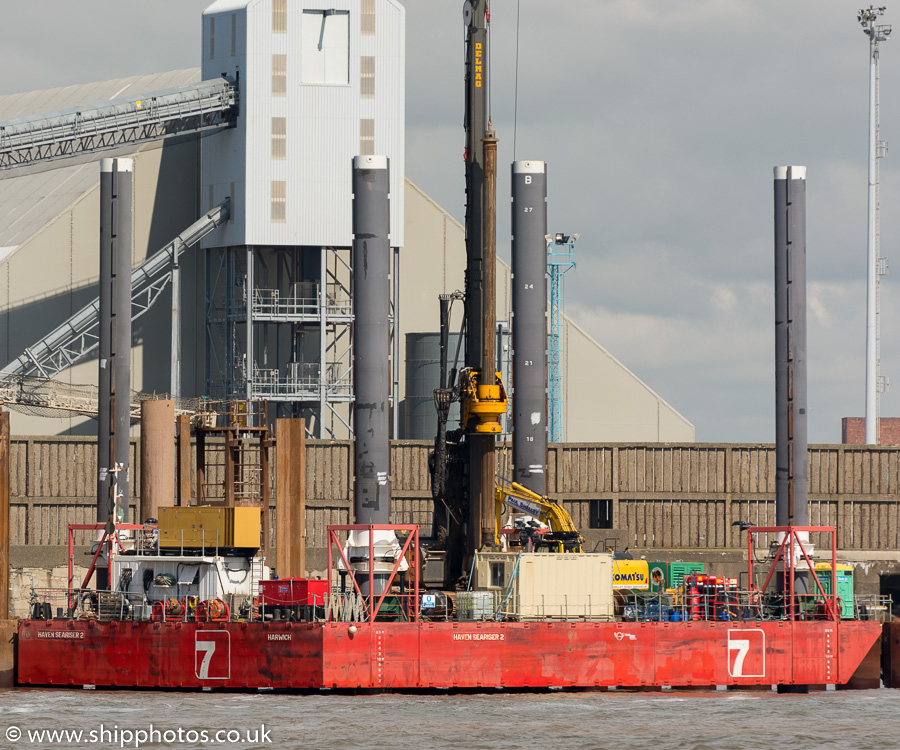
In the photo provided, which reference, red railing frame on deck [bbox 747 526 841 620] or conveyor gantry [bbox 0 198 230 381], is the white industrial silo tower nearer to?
conveyor gantry [bbox 0 198 230 381]

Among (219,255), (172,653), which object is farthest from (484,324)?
(219,255)

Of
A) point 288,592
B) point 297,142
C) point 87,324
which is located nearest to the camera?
point 288,592

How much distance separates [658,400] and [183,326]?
93.5 ft

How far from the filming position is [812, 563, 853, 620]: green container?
6850 centimetres

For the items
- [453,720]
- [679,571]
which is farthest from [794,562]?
[453,720]

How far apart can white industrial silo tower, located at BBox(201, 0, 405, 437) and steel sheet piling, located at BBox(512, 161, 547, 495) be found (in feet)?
64.5

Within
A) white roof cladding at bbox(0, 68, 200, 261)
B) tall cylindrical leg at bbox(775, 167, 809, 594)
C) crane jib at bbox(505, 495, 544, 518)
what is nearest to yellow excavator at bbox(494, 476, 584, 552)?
crane jib at bbox(505, 495, 544, 518)

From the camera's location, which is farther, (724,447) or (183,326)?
(183,326)

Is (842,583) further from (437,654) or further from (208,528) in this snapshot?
(208,528)

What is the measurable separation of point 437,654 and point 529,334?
61.7ft

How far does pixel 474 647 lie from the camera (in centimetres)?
6084

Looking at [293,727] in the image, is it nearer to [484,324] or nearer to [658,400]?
[484,324]

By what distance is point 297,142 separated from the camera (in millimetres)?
93562

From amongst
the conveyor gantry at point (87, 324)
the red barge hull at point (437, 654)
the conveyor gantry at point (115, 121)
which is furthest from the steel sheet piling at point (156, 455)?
the conveyor gantry at point (115, 121)
